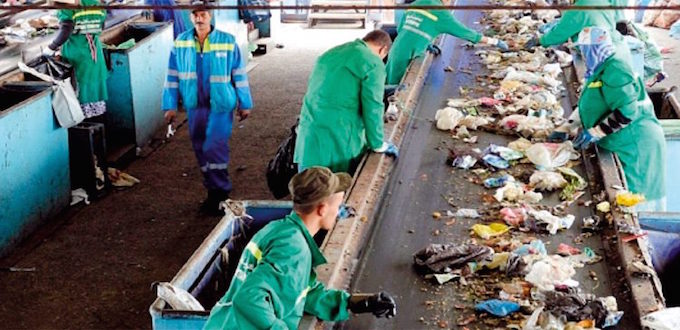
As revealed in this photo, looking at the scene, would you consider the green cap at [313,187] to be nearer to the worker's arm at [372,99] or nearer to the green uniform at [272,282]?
the green uniform at [272,282]

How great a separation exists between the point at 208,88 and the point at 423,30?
2.10 meters

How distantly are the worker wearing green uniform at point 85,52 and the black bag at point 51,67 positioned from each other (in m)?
0.12

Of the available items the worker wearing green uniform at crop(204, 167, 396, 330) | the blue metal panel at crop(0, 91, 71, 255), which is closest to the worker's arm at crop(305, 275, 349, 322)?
the worker wearing green uniform at crop(204, 167, 396, 330)

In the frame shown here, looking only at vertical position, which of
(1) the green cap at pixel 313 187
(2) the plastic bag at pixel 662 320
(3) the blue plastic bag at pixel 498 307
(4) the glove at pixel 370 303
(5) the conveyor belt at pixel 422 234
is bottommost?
(5) the conveyor belt at pixel 422 234

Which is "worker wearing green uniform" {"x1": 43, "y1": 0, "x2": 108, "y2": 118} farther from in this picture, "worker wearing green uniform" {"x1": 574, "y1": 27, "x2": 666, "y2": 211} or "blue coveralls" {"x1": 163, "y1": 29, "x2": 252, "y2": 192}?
"worker wearing green uniform" {"x1": 574, "y1": 27, "x2": 666, "y2": 211}

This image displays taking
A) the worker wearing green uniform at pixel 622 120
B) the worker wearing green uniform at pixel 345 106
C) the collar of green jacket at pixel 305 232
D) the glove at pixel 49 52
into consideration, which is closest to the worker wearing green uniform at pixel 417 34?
the worker wearing green uniform at pixel 622 120

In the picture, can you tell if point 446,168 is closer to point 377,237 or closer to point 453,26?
point 377,237

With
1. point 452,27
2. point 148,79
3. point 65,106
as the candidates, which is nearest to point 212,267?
point 65,106

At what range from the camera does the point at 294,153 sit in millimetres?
5742

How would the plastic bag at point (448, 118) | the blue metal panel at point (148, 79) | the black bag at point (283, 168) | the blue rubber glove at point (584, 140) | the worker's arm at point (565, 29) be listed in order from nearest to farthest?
the blue rubber glove at point (584, 140) < the black bag at point (283, 168) < the plastic bag at point (448, 118) < the worker's arm at point (565, 29) < the blue metal panel at point (148, 79)

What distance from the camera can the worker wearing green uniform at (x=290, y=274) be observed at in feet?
9.70

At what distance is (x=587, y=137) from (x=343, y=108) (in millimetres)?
1568

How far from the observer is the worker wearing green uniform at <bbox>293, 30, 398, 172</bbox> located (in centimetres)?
520

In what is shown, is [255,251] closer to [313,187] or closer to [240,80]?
[313,187]
